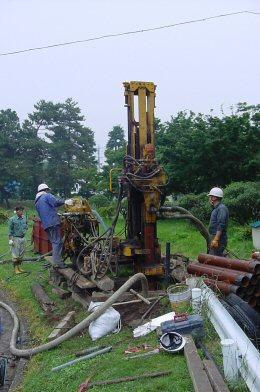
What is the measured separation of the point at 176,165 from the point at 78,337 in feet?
44.4

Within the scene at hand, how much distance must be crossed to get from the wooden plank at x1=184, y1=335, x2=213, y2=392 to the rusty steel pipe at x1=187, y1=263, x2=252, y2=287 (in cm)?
138

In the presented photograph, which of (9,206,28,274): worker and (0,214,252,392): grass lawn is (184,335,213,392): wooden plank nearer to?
(0,214,252,392): grass lawn

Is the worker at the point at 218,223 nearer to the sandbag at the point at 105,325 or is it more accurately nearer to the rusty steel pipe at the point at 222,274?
the rusty steel pipe at the point at 222,274

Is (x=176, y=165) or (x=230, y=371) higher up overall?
(x=176, y=165)

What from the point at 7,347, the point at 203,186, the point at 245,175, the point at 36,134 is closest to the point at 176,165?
the point at 203,186

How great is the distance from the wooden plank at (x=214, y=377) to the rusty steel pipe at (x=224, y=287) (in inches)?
68.6

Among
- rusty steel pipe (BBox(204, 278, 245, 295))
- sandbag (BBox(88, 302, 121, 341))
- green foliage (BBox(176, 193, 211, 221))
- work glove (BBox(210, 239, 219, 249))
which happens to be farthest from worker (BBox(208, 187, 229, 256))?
green foliage (BBox(176, 193, 211, 221))

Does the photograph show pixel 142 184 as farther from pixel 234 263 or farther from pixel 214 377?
pixel 214 377

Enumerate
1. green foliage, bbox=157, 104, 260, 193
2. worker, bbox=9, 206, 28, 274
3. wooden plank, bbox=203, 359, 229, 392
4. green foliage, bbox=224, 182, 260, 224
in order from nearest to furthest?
wooden plank, bbox=203, 359, 229, 392 → worker, bbox=9, 206, 28, 274 → green foliage, bbox=224, 182, 260, 224 → green foliage, bbox=157, 104, 260, 193

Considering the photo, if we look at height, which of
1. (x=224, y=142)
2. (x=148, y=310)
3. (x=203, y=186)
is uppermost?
(x=224, y=142)

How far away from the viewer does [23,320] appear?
8656 millimetres

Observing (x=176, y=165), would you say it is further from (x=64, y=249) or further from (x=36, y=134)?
(x=36, y=134)

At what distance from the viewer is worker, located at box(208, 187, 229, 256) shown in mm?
8172

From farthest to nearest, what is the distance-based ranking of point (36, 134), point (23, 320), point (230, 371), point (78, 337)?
point (36, 134)
point (23, 320)
point (78, 337)
point (230, 371)
